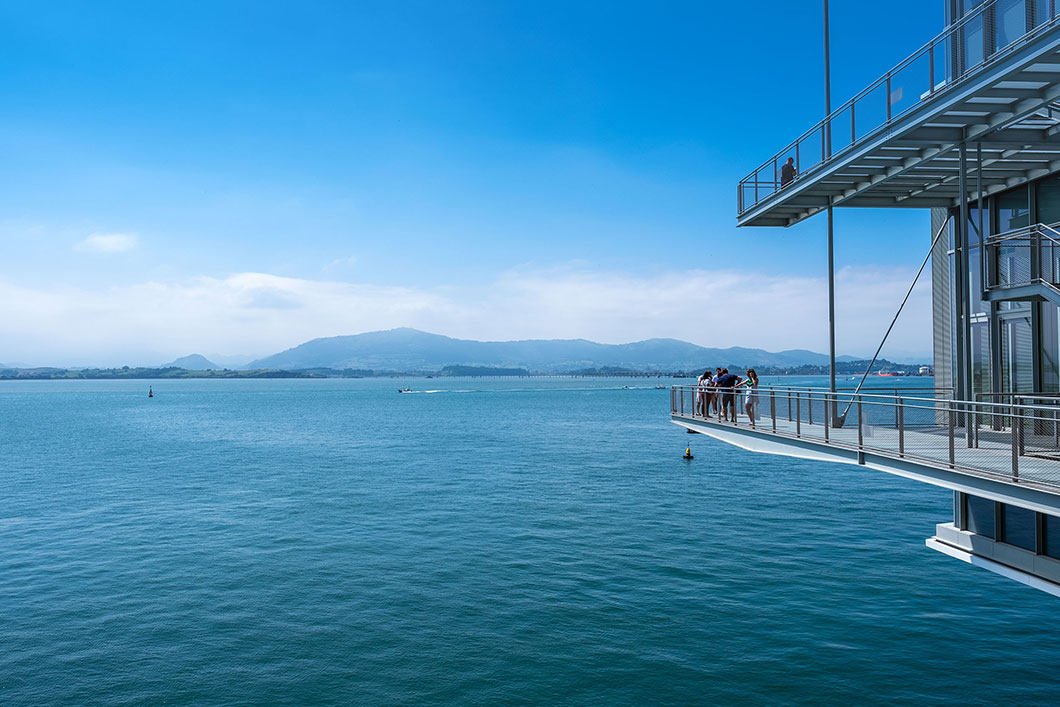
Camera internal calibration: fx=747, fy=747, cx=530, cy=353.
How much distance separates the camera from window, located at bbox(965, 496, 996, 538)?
16.0m

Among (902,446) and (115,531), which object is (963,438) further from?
(115,531)

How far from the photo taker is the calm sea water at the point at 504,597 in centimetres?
1372

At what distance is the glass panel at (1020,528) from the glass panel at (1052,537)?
0.81ft

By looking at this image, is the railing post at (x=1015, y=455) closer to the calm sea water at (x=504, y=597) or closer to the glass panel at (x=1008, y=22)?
the calm sea water at (x=504, y=597)

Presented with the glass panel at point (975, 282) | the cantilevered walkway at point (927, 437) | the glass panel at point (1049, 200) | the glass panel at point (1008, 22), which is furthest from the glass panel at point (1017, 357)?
the glass panel at point (1008, 22)

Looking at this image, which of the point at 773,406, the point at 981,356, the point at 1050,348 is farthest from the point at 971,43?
the point at 981,356

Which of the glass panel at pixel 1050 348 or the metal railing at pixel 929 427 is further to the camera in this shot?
the glass panel at pixel 1050 348

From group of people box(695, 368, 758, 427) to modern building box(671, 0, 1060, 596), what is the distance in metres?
0.25

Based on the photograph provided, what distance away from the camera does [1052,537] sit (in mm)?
14070

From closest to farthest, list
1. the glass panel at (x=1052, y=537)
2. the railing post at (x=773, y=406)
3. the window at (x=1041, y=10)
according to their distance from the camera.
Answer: the window at (x=1041, y=10) < the glass panel at (x=1052, y=537) < the railing post at (x=773, y=406)

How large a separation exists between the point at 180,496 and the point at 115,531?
7.83 m

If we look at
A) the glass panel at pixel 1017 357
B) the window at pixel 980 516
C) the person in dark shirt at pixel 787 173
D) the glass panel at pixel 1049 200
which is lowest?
the window at pixel 980 516

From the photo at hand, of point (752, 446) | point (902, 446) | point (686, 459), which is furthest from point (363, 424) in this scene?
point (902, 446)

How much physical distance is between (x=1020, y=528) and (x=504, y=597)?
1130cm
